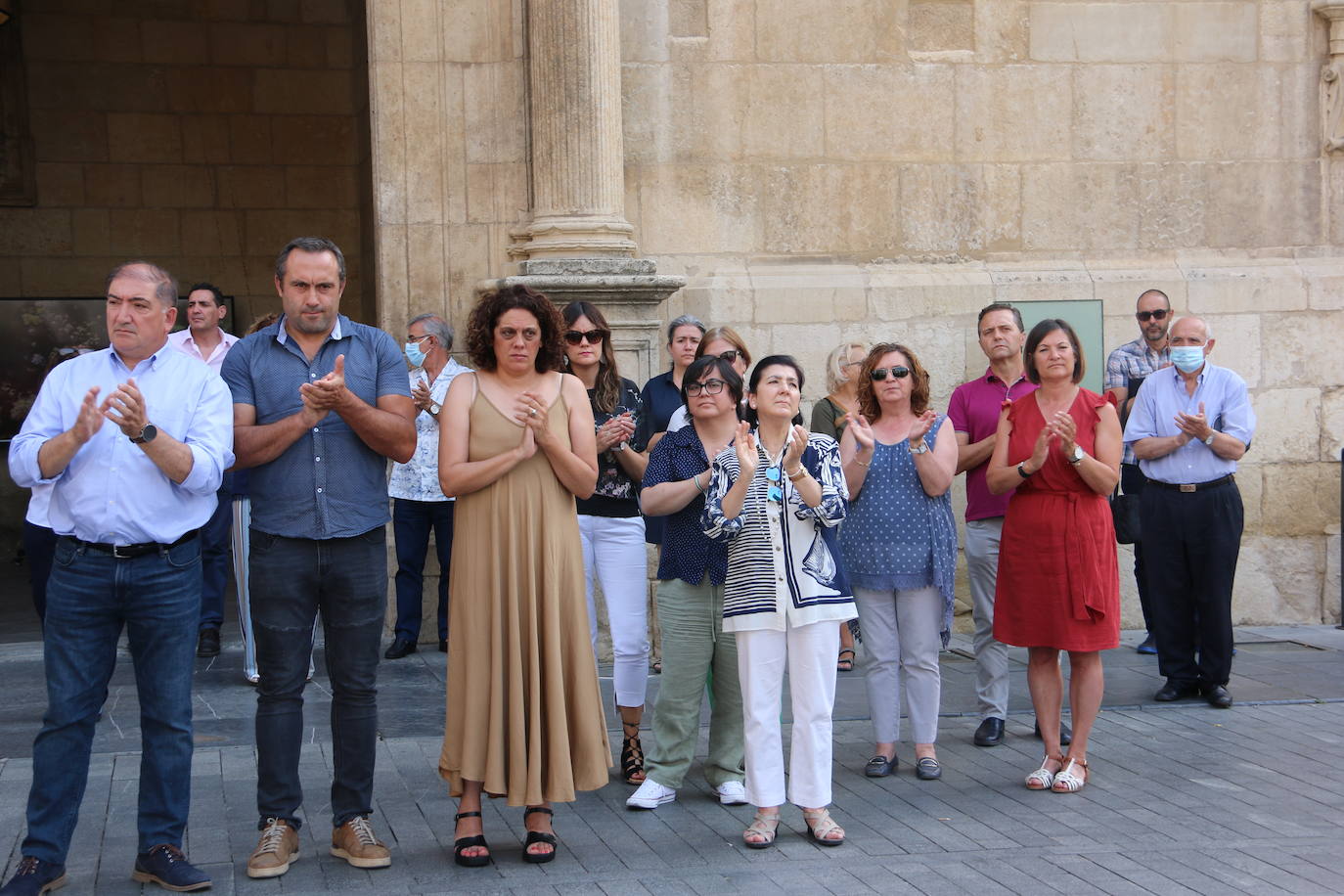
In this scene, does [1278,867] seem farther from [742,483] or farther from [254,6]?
[254,6]

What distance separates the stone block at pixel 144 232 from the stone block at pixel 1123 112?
300 inches

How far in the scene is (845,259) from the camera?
9281 millimetres

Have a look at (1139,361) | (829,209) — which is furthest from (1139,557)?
(829,209)

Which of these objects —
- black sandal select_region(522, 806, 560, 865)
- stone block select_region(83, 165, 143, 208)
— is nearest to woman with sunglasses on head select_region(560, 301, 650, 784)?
black sandal select_region(522, 806, 560, 865)

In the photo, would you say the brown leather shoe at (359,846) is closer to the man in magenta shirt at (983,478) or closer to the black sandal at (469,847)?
the black sandal at (469,847)

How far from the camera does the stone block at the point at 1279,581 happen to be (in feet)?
31.2

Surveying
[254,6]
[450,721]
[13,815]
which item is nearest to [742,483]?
[450,721]

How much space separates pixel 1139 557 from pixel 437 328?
4353mm

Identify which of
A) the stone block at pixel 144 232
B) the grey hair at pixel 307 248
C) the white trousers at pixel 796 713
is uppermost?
the stone block at pixel 144 232

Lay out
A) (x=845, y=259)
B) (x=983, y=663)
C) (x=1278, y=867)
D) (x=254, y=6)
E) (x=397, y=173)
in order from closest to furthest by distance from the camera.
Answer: (x=1278, y=867) → (x=983, y=663) → (x=397, y=173) → (x=845, y=259) → (x=254, y=6)

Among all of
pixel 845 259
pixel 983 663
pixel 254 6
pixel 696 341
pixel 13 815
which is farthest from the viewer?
pixel 254 6

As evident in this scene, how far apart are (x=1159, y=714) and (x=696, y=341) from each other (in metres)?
2.90

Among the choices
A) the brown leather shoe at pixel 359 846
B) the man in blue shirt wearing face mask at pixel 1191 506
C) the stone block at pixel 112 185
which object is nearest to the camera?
the brown leather shoe at pixel 359 846

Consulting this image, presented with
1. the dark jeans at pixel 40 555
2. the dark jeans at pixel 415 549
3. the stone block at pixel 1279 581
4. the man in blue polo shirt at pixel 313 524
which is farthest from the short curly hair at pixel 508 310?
the stone block at pixel 1279 581
